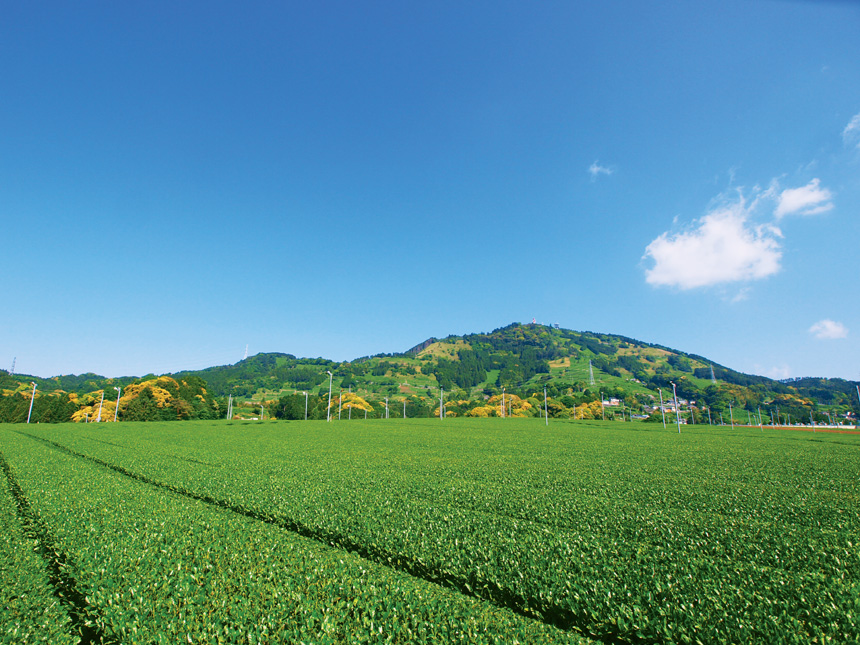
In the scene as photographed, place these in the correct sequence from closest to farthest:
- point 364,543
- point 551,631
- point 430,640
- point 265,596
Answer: point 430,640 < point 551,631 < point 265,596 < point 364,543

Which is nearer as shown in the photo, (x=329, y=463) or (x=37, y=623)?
(x=37, y=623)

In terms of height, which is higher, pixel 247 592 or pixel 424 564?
pixel 247 592

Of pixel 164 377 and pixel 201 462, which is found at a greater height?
pixel 164 377

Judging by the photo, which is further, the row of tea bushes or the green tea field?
the green tea field

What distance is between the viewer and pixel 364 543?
9.60 meters

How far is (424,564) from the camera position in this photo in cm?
834

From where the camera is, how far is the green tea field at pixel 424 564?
19.1 ft

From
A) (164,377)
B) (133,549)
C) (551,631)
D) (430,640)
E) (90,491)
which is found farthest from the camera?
(164,377)

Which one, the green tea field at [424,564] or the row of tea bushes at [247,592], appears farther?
the green tea field at [424,564]

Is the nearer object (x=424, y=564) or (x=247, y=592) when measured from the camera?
(x=247, y=592)

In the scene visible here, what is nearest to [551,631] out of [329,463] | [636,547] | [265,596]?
[636,547]

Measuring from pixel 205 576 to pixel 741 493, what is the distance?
63.6 feet

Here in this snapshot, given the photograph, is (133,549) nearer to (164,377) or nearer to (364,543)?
(364,543)

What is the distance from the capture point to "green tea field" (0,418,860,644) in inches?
230
